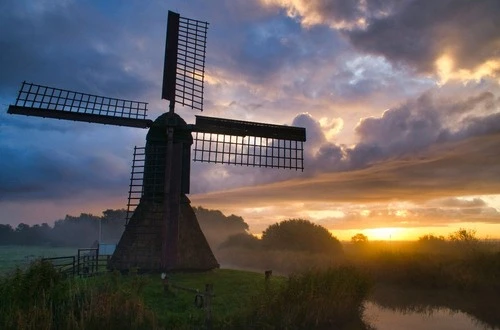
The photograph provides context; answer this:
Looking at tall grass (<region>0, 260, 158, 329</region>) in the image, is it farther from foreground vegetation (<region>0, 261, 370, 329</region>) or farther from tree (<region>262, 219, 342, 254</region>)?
tree (<region>262, 219, 342, 254</region>)

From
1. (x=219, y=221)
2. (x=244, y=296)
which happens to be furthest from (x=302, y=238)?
(x=219, y=221)

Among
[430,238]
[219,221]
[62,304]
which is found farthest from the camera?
Answer: [219,221]

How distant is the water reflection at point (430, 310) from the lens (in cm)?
1961

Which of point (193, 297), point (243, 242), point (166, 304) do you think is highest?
point (243, 242)

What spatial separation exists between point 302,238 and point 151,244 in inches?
1215

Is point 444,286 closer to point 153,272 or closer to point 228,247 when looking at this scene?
point 153,272

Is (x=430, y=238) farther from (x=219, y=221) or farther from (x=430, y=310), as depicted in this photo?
(x=219, y=221)

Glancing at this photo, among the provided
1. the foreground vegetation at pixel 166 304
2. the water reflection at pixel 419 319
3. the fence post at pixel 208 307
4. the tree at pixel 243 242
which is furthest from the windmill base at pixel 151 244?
the tree at pixel 243 242

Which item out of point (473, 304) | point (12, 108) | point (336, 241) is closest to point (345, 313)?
point (473, 304)

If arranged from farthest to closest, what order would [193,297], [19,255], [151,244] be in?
[19,255] < [151,244] < [193,297]

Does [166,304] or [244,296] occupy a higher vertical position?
[244,296]

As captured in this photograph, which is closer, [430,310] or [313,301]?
[313,301]

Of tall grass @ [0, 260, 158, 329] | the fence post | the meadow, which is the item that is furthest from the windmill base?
the fence post

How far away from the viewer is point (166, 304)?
1653 centimetres
